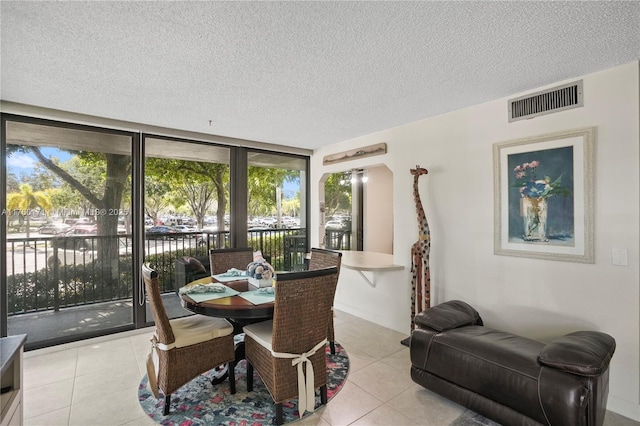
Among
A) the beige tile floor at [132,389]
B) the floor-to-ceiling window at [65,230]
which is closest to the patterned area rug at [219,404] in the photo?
the beige tile floor at [132,389]

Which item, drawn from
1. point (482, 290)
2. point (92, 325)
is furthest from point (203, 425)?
point (482, 290)

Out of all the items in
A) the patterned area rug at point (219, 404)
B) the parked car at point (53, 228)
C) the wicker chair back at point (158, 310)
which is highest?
the parked car at point (53, 228)

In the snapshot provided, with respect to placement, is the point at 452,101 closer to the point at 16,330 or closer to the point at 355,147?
the point at 355,147

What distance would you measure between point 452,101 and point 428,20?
4.69ft

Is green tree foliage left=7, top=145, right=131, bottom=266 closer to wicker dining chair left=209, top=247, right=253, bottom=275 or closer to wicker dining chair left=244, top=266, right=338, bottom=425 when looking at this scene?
wicker dining chair left=209, top=247, right=253, bottom=275

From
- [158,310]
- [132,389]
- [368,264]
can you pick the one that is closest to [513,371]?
[368,264]

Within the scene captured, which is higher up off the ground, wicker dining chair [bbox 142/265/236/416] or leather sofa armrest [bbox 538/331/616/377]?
leather sofa armrest [bbox 538/331/616/377]

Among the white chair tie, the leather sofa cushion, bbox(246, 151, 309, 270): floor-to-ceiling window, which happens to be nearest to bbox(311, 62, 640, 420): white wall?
the leather sofa cushion

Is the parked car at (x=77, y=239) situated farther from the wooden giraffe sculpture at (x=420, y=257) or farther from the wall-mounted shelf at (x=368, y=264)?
the wooden giraffe sculpture at (x=420, y=257)

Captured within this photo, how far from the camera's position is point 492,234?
293 cm

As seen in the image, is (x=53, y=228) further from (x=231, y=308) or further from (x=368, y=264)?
(x=368, y=264)

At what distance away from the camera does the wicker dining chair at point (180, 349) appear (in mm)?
2223

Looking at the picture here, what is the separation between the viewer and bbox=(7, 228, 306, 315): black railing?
128 inches

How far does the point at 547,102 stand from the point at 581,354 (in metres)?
1.91
